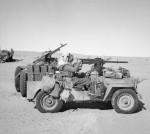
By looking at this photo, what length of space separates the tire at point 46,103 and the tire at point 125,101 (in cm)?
173

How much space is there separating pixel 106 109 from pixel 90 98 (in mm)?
910

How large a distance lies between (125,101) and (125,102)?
0.10ft

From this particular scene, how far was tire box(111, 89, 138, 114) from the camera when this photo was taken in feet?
22.4

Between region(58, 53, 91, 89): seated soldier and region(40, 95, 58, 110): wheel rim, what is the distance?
63 centimetres

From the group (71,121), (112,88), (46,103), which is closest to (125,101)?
(112,88)

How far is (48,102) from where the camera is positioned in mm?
6855

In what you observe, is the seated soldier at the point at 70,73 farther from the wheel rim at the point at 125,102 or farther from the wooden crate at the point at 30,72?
the wooden crate at the point at 30,72

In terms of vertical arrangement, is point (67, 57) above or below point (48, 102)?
above

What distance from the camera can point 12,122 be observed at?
6.02 metres

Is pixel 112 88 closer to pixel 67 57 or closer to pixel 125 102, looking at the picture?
pixel 125 102

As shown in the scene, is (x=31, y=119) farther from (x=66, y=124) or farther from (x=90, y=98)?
(x=90, y=98)

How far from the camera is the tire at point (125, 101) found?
268 inches

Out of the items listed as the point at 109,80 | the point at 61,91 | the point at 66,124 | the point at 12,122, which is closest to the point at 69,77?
the point at 61,91

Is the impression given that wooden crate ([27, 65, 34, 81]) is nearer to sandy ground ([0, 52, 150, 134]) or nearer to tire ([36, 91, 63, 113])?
sandy ground ([0, 52, 150, 134])
